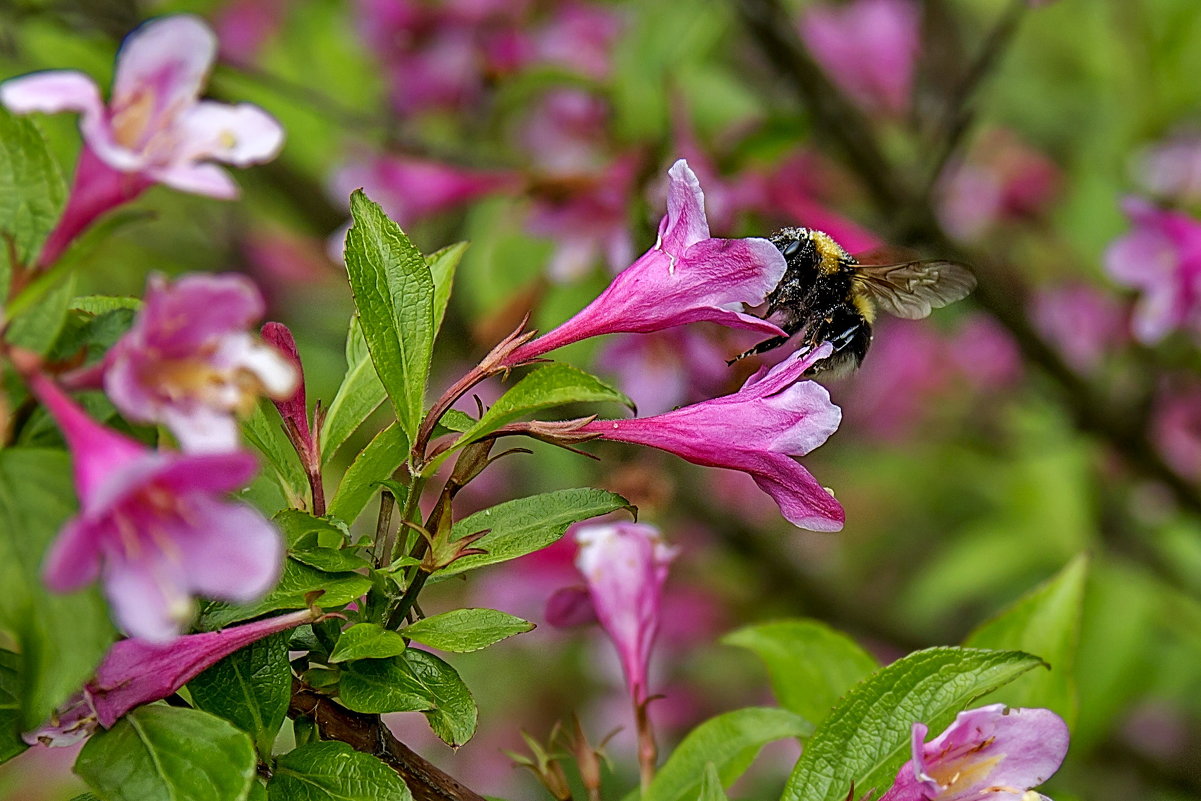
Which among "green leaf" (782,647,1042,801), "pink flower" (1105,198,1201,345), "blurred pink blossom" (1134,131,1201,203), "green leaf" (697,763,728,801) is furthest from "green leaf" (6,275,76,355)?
"blurred pink blossom" (1134,131,1201,203)

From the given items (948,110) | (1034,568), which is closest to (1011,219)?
(1034,568)

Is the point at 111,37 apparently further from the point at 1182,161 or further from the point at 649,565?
the point at 1182,161

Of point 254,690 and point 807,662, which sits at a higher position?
point 254,690

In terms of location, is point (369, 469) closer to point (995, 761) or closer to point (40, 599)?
point (40, 599)

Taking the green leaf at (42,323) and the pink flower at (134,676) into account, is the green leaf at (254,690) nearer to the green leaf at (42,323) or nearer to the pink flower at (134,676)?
the pink flower at (134,676)

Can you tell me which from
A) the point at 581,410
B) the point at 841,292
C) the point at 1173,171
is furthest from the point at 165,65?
the point at 1173,171

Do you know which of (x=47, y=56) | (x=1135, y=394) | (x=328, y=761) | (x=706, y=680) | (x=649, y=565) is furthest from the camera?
(x=706, y=680)

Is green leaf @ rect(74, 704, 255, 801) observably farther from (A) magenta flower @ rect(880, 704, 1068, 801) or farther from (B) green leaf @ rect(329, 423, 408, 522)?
(A) magenta flower @ rect(880, 704, 1068, 801)

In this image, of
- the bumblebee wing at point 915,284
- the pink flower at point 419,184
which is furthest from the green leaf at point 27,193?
the pink flower at point 419,184
